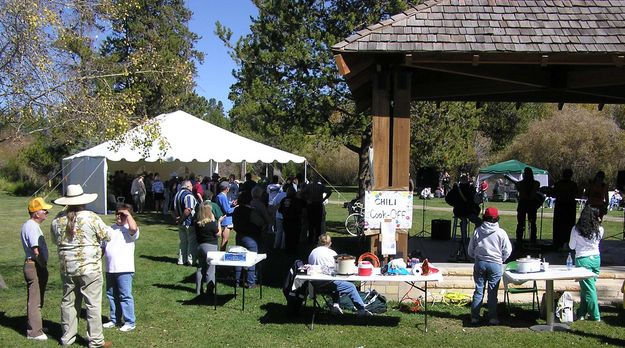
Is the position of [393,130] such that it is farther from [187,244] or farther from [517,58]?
[187,244]

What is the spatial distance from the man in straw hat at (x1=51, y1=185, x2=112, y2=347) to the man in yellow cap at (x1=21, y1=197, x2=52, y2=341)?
1.64 feet

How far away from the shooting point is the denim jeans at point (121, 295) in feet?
21.8

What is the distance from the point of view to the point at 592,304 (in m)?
7.29

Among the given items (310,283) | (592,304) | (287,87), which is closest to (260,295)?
(310,283)

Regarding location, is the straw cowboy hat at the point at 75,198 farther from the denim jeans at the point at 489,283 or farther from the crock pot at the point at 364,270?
the denim jeans at the point at 489,283

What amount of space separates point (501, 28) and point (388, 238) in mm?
3206

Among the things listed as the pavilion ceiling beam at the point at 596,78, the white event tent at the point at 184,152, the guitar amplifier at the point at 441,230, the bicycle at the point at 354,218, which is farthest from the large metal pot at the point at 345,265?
the white event tent at the point at 184,152

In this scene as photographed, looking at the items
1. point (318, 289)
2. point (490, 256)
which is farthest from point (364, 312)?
point (490, 256)

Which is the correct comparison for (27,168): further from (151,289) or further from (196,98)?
(151,289)

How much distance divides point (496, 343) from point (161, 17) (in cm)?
3339

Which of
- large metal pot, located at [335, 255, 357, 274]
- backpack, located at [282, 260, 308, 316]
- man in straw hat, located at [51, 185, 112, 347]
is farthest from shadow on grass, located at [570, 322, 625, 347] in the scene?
man in straw hat, located at [51, 185, 112, 347]

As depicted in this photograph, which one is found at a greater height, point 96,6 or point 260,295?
point 96,6

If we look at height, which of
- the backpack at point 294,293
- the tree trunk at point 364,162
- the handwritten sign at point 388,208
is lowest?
the backpack at point 294,293

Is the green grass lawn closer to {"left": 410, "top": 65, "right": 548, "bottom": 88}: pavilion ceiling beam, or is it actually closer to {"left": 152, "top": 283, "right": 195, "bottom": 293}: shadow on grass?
{"left": 152, "top": 283, "right": 195, "bottom": 293}: shadow on grass
